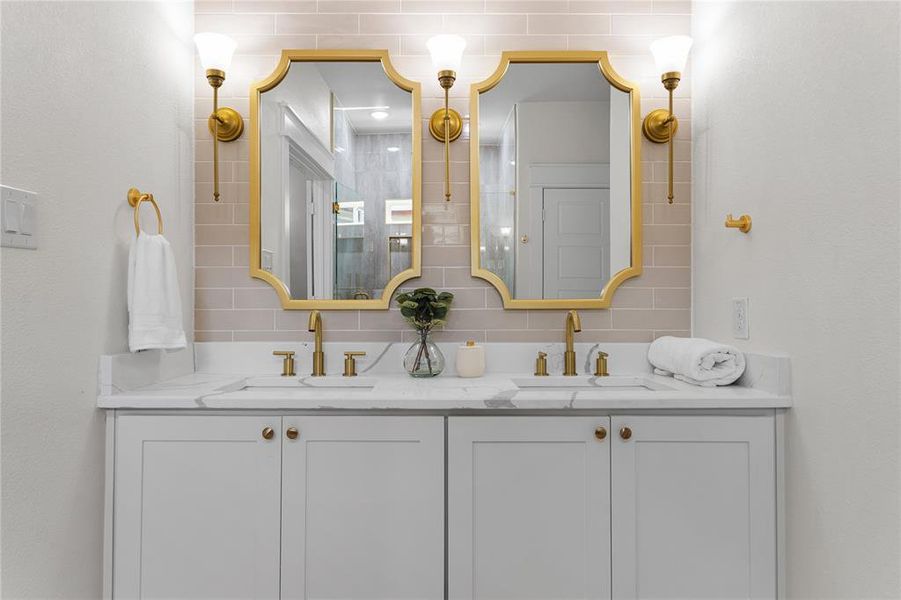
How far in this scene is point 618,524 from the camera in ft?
4.97

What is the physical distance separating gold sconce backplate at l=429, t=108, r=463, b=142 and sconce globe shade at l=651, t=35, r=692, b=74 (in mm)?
718

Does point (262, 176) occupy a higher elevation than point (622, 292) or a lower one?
higher

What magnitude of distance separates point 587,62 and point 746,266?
3.11 feet

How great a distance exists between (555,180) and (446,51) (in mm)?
587

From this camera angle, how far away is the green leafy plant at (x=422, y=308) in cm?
193

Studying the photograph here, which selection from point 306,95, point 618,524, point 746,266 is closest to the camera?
point 618,524

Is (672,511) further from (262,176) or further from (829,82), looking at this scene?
(262,176)

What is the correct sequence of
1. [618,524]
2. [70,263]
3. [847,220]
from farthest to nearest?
[618,524] < [70,263] < [847,220]

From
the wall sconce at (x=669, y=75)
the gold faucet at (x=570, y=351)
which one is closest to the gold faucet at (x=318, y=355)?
the gold faucet at (x=570, y=351)

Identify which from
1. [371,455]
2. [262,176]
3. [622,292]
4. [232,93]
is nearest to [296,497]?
[371,455]

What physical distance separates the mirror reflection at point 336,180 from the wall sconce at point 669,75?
35.0 inches

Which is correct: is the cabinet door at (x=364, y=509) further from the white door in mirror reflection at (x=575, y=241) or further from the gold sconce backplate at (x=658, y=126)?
the gold sconce backplate at (x=658, y=126)

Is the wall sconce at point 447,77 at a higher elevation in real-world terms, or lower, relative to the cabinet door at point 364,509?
higher

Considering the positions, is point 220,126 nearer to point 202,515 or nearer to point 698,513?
point 202,515
